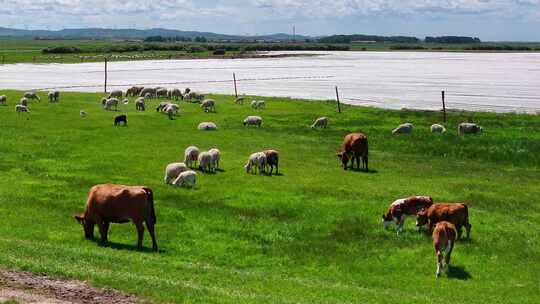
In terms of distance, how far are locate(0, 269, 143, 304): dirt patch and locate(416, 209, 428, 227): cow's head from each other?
35.3ft

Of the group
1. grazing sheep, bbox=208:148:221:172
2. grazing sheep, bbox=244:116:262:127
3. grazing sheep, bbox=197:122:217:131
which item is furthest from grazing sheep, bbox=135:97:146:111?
grazing sheep, bbox=208:148:221:172

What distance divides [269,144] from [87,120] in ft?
49.2

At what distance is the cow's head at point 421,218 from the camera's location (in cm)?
2147

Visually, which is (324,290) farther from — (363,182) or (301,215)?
(363,182)

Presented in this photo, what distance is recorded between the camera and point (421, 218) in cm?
2148

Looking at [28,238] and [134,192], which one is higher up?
[134,192]

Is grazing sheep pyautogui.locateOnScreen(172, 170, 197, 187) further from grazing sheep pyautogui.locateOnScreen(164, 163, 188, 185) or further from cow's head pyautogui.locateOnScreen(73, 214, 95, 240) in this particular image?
cow's head pyautogui.locateOnScreen(73, 214, 95, 240)

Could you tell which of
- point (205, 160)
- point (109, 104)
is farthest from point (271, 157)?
point (109, 104)

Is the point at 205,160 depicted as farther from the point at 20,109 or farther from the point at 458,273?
the point at 20,109

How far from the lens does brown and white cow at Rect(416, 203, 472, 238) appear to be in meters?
20.5

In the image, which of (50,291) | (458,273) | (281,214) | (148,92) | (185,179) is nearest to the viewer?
(50,291)

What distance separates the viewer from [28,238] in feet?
64.5

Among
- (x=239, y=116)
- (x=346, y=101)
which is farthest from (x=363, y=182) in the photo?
(x=346, y=101)

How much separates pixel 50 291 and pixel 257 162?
17.6 metres
